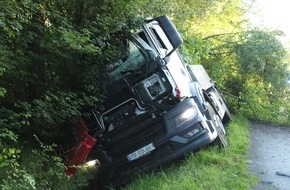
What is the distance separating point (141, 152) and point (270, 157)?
127 inches

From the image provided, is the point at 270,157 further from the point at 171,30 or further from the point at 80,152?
the point at 80,152

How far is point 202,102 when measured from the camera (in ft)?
20.0

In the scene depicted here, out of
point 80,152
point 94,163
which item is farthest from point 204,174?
point 94,163

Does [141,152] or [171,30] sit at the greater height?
[171,30]

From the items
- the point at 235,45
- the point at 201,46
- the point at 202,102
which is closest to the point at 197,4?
the point at 235,45

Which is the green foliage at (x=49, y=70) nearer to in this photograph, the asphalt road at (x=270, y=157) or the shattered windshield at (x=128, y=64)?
the shattered windshield at (x=128, y=64)

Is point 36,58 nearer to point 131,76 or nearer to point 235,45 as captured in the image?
point 131,76

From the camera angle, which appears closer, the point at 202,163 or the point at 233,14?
the point at 202,163

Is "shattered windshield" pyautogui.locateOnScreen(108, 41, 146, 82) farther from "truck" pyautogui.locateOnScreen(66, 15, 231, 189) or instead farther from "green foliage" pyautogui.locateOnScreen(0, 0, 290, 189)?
"green foliage" pyautogui.locateOnScreen(0, 0, 290, 189)

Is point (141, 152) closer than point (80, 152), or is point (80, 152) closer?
point (80, 152)

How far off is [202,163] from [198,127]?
794 mm

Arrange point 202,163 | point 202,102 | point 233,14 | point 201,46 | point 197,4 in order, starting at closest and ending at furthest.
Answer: point 202,163
point 202,102
point 201,46
point 197,4
point 233,14

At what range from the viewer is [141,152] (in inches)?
200

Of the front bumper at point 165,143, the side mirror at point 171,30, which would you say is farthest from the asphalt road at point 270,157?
the side mirror at point 171,30
